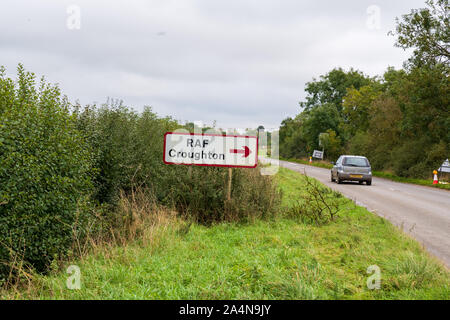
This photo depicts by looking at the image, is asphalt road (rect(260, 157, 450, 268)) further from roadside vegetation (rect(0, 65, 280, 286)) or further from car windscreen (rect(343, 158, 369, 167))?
car windscreen (rect(343, 158, 369, 167))

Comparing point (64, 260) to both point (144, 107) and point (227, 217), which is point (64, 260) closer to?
point (227, 217)

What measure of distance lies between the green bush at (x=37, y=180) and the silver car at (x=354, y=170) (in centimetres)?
1743

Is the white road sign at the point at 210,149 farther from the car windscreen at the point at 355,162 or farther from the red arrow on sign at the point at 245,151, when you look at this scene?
the car windscreen at the point at 355,162

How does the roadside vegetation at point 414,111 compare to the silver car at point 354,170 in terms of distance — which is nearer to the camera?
the silver car at point 354,170

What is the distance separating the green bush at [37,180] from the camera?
6270 mm

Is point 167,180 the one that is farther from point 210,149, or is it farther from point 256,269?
point 256,269

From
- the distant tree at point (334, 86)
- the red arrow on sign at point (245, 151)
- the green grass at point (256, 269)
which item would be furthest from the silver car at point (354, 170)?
the distant tree at point (334, 86)

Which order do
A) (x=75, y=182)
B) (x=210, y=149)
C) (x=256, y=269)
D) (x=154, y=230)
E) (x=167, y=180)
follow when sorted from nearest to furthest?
(x=256, y=269)
(x=75, y=182)
(x=154, y=230)
(x=210, y=149)
(x=167, y=180)

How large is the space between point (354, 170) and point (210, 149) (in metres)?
16.1

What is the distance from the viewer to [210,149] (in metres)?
8.77

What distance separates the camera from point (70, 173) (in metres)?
7.70

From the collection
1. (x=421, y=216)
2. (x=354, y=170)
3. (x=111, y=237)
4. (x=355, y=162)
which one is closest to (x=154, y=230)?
(x=111, y=237)
